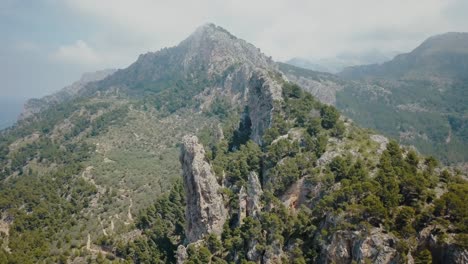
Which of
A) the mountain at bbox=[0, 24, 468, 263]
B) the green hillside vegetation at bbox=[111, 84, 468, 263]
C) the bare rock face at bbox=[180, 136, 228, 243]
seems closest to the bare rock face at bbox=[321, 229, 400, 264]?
the mountain at bbox=[0, 24, 468, 263]

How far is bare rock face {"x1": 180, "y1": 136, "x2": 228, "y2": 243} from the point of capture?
8506 cm

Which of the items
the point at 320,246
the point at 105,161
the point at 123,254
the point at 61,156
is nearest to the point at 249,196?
the point at 320,246

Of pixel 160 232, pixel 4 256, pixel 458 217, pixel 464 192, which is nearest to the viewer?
pixel 458 217

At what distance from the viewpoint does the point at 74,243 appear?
104 metres

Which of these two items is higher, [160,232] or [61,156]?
[61,156]

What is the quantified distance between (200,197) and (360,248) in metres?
40.1

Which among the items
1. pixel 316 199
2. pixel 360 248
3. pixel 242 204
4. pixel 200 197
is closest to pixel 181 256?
pixel 200 197

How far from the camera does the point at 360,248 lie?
2216 inches

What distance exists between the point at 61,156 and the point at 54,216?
75.9 metres

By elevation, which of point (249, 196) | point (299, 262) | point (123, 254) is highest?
point (249, 196)

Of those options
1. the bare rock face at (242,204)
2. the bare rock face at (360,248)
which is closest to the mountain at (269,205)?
the bare rock face at (360,248)

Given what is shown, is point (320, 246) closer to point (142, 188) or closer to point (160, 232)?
point (160, 232)

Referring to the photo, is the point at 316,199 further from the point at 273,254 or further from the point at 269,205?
the point at 273,254

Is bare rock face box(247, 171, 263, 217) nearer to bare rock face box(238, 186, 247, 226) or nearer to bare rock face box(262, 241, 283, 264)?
bare rock face box(238, 186, 247, 226)
